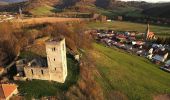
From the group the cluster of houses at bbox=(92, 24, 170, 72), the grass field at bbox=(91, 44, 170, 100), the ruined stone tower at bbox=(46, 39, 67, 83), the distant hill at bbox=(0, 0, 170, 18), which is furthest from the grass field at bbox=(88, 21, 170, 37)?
the ruined stone tower at bbox=(46, 39, 67, 83)

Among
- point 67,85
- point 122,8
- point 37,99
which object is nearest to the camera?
point 37,99

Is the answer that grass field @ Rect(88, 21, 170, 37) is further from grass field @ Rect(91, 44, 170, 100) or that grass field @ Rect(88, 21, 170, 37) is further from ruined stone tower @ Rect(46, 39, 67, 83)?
ruined stone tower @ Rect(46, 39, 67, 83)

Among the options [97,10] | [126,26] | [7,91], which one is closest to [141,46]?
[126,26]

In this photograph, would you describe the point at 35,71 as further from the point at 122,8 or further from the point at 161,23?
the point at 122,8

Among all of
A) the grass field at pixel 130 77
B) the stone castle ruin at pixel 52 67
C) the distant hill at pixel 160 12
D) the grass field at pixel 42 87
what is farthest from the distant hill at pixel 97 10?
the grass field at pixel 42 87

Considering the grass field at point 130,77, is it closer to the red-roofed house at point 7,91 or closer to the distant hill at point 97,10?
the red-roofed house at point 7,91

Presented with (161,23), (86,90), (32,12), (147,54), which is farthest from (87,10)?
(86,90)
